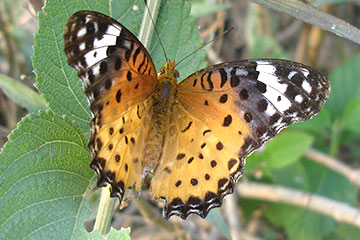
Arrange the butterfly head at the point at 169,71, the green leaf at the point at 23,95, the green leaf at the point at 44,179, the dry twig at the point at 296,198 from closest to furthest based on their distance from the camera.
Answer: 1. the green leaf at the point at 44,179
2. the butterfly head at the point at 169,71
3. the green leaf at the point at 23,95
4. the dry twig at the point at 296,198

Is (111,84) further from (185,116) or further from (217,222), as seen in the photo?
(217,222)

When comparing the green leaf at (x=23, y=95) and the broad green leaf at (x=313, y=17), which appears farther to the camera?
the green leaf at (x=23, y=95)

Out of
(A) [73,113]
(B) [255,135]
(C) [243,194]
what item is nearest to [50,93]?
(A) [73,113]

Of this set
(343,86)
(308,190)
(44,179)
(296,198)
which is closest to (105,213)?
(44,179)

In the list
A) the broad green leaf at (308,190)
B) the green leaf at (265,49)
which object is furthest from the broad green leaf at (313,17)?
the green leaf at (265,49)

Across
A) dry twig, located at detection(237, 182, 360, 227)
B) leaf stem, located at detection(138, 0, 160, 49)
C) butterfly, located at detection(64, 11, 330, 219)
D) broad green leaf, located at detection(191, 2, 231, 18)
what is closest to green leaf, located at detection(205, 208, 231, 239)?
butterfly, located at detection(64, 11, 330, 219)

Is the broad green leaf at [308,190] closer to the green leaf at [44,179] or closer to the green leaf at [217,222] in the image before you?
the green leaf at [217,222]

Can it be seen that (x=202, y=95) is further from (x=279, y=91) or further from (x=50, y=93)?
(x=50, y=93)
